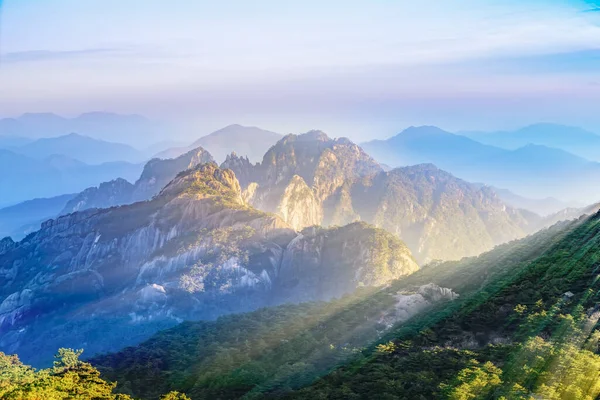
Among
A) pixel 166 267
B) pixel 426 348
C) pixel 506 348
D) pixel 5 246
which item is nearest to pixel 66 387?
pixel 426 348

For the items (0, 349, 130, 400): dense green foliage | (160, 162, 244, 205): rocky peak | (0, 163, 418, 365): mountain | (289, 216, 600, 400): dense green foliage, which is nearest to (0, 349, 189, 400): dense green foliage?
(0, 349, 130, 400): dense green foliage

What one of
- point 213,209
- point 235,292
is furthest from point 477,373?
point 213,209

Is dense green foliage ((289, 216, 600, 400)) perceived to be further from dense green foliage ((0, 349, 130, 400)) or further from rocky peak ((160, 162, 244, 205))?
rocky peak ((160, 162, 244, 205))

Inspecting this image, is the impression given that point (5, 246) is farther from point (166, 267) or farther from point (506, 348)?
point (506, 348)

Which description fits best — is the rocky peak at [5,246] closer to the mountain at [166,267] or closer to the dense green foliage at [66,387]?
the mountain at [166,267]

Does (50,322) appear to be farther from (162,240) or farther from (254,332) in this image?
(254,332)

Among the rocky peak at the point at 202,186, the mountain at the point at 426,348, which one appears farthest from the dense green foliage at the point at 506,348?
the rocky peak at the point at 202,186
